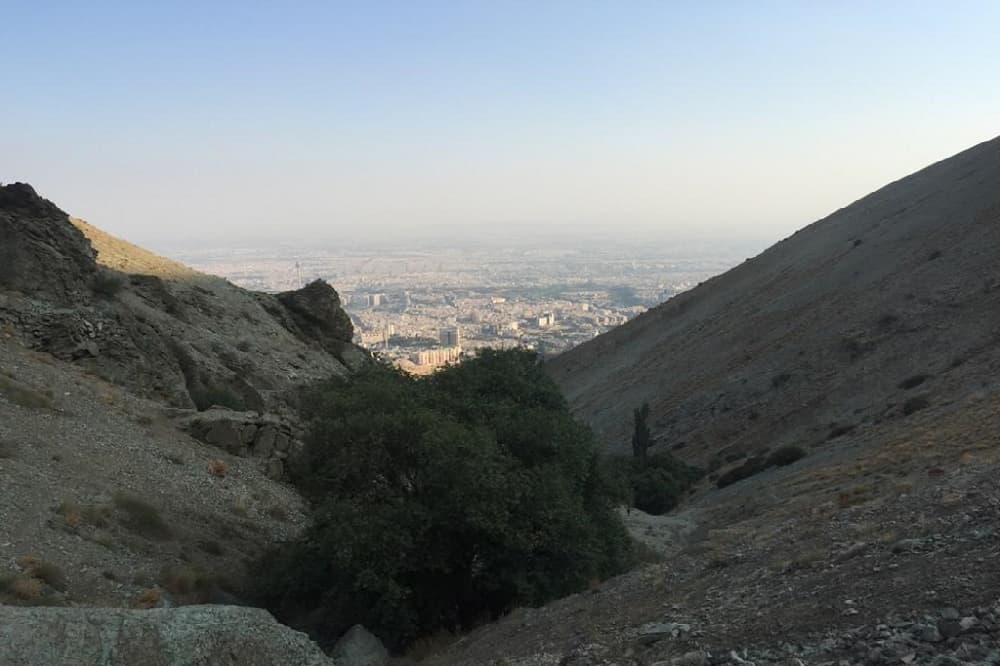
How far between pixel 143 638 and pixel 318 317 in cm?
3292

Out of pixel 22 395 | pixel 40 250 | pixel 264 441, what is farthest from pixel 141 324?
pixel 22 395

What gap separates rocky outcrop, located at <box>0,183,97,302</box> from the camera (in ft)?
78.1

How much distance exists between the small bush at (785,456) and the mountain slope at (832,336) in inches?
60.9

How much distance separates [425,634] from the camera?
14148 mm

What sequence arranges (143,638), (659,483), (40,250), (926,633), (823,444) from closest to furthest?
1. (926,633)
2. (143,638)
3. (40,250)
4. (823,444)
5. (659,483)

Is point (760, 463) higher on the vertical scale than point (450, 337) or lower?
higher

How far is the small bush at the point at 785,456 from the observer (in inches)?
1206

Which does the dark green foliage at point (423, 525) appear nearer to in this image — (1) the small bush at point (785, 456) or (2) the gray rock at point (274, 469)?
(2) the gray rock at point (274, 469)

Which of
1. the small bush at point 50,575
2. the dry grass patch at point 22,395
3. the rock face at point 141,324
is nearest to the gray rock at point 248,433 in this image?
the rock face at point 141,324

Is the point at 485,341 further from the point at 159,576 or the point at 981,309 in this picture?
the point at 159,576

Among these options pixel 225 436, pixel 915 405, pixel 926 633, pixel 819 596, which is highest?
pixel 926 633

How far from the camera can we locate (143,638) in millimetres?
8945

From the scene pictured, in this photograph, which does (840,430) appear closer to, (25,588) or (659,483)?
(659,483)

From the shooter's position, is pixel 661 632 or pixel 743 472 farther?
pixel 743 472
